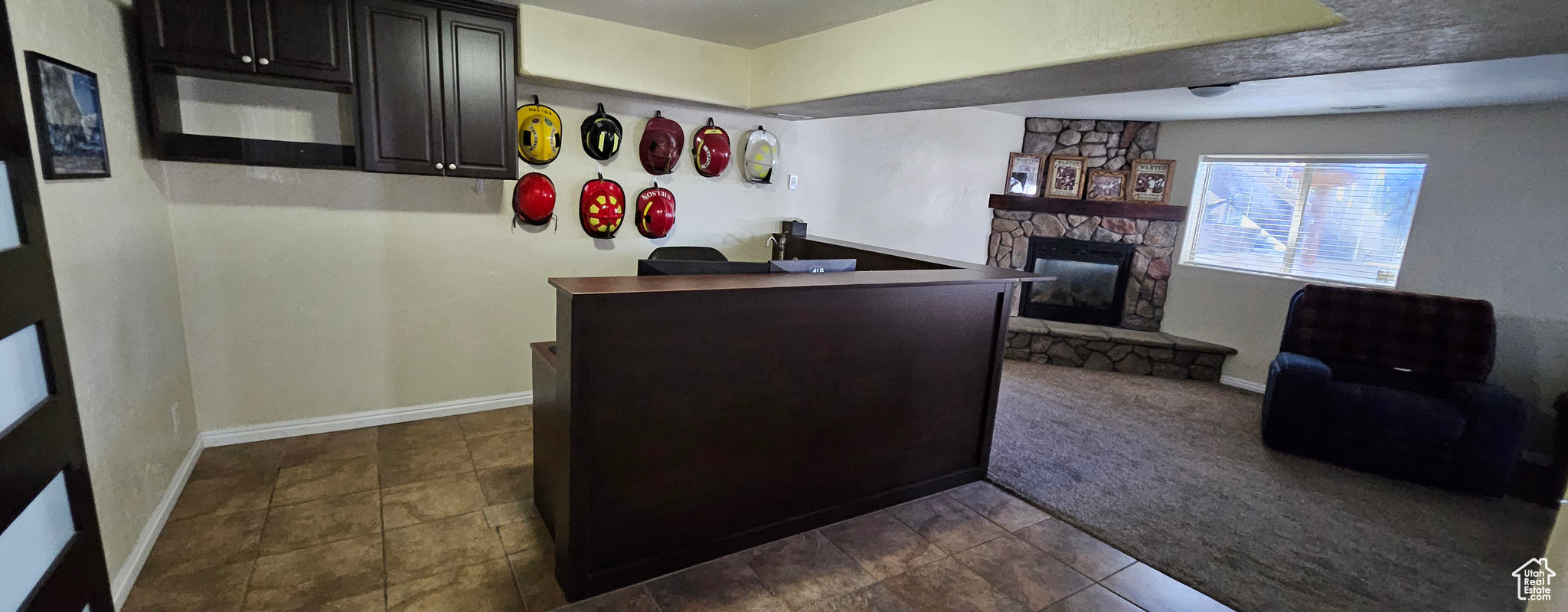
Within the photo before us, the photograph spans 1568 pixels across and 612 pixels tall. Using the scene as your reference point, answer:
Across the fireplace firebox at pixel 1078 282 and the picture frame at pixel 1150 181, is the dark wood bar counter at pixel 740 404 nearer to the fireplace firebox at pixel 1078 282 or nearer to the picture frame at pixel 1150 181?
the fireplace firebox at pixel 1078 282

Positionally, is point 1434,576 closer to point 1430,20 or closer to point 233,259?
point 1430,20

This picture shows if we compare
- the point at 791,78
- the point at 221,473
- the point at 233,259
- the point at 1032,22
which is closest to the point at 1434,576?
the point at 1032,22

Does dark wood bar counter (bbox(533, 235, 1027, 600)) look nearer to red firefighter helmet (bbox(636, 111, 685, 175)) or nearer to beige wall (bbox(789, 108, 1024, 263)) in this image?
red firefighter helmet (bbox(636, 111, 685, 175))

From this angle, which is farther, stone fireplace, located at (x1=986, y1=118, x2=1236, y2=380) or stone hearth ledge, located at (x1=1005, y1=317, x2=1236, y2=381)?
stone fireplace, located at (x1=986, y1=118, x2=1236, y2=380)

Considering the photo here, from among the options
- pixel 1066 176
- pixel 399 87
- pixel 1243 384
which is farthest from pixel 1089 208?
pixel 399 87

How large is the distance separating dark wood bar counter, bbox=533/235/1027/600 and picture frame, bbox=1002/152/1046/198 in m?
3.06

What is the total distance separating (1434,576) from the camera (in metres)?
2.45

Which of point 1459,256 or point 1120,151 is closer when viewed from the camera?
point 1459,256

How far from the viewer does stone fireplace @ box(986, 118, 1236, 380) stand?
518 centimetres

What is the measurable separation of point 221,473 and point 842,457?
2.67 m

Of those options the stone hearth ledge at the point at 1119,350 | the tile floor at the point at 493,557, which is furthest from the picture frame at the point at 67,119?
the stone hearth ledge at the point at 1119,350

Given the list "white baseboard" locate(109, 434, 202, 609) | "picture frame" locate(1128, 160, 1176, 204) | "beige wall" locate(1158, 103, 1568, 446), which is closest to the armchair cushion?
"beige wall" locate(1158, 103, 1568, 446)

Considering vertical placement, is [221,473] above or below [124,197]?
below

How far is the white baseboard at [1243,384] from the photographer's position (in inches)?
190
